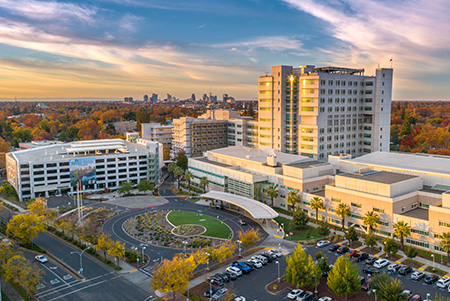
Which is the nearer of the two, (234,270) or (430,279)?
(430,279)

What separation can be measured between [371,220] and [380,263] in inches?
403

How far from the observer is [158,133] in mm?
159750

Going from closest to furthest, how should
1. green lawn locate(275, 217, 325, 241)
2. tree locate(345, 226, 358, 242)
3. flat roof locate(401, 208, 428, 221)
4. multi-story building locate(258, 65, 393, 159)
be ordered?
tree locate(345, 226, 358, 242) < flat roof locate(401, 208, 428, 221) < green lawn locate(275, 217, 325, 241) < multi-story building locate(258, 65, 393, 159)

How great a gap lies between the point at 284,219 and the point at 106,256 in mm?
37662

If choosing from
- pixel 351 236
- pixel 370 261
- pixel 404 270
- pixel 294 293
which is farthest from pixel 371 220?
pixel 294 293

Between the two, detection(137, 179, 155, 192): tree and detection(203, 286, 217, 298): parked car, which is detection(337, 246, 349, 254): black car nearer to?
detection(203, 286, 217, 298): parked car

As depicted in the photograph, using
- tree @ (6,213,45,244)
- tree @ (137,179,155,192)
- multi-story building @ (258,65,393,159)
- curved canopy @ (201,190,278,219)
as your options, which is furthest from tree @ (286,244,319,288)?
multi-story building @ (258,65,393,159)

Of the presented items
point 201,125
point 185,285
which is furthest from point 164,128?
point 185,285

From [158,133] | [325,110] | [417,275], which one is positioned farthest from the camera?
[158,133]

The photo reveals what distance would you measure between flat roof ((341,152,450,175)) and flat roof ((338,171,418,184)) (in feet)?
16.6

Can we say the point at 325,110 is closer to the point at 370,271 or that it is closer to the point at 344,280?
the point at 370,271

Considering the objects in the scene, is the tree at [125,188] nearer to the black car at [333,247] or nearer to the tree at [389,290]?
the black car at [333,247]

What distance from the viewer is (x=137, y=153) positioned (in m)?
113

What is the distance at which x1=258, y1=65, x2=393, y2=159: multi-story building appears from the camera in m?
108
